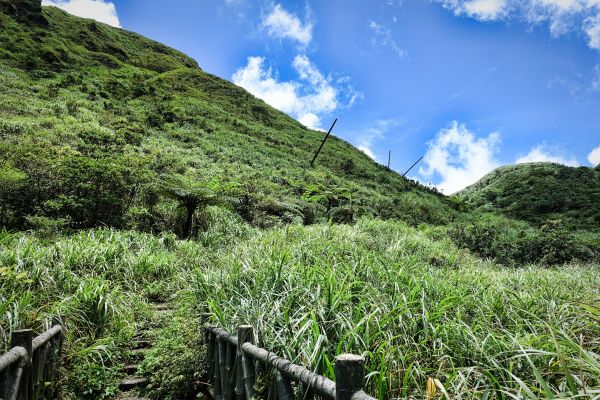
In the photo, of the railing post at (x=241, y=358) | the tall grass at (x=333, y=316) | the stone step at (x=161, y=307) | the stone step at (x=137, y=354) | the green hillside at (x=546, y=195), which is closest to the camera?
the tall grass at (x=333, y=316)

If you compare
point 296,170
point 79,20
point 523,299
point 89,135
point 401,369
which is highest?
point 79,20

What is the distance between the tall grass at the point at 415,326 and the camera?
2375 mm

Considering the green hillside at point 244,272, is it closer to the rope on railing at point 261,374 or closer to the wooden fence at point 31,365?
the rope on railing at point 261,374

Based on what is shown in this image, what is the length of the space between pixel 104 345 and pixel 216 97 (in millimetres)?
40751

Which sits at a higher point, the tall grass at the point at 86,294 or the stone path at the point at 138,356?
the tall grass at the point at 86,294

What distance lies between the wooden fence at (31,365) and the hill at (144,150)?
5.72 metres

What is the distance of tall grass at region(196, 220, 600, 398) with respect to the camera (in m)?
2.38

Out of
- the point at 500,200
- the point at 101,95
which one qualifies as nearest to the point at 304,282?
the point at 101,95

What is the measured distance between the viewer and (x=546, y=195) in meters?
39.2

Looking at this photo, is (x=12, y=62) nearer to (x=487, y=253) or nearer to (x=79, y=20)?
(x=79, y=20)

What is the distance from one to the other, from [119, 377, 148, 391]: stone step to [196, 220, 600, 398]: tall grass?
1.16m

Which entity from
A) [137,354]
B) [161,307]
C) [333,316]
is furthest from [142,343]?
[333,316]

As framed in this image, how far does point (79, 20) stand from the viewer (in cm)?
5416

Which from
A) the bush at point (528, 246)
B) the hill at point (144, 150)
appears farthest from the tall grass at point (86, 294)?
the bush at point (528, 246)
